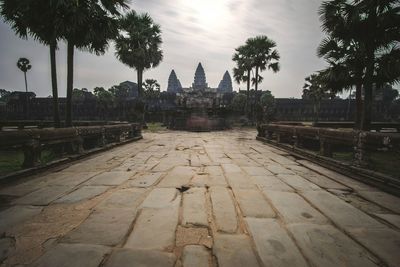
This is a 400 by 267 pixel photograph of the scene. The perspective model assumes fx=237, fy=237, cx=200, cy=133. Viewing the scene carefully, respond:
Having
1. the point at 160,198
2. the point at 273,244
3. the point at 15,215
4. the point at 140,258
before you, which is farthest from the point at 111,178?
the point at 273,244

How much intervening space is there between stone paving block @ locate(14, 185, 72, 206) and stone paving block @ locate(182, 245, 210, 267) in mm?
2232

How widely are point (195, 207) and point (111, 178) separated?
7.25ft

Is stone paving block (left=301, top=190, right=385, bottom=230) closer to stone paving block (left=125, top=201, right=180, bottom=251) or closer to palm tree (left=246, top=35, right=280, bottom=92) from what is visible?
stone paving block (left=125, top=201, right=180, bottom=251)

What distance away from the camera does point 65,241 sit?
217 centimetres

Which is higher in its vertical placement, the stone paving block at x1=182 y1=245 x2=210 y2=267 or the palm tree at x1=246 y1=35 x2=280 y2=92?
the palm tree at x1=246 y1=35 x2=280 y2=92

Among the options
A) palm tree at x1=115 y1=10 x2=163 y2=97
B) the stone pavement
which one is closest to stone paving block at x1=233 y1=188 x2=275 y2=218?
the stone pavement

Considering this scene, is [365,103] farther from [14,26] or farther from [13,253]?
[14,26]

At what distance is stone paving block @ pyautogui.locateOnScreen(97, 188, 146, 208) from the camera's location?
3.09 m

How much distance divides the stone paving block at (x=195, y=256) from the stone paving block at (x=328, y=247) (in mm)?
850

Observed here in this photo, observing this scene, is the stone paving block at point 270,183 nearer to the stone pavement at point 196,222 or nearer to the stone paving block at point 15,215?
the stone pavement at point 196,222

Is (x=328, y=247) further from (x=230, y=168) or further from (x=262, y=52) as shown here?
(x=262, y=52)

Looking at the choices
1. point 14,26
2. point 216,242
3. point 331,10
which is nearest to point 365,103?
point 331,10

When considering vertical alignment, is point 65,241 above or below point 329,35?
below

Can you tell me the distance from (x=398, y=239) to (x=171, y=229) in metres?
2.22
